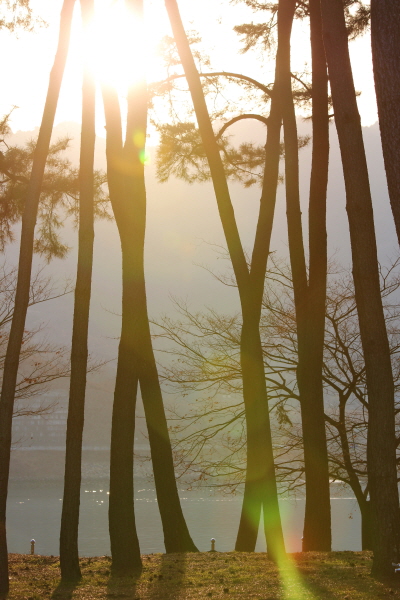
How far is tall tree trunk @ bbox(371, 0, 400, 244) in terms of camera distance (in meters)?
4.83

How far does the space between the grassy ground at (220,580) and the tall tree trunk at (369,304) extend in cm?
53

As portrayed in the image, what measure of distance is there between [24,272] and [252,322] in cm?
285

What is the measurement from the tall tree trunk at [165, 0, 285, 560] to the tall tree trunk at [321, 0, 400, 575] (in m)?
1.98

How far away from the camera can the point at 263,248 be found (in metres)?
9.65

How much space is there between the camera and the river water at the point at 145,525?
54.4 m

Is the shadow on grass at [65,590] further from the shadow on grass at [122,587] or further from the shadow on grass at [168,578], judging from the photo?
the shadow on grass at [168,578]

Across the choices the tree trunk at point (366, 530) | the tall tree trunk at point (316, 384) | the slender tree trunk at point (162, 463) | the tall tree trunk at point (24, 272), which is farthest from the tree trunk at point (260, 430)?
the tree trunk at point (366, 530)

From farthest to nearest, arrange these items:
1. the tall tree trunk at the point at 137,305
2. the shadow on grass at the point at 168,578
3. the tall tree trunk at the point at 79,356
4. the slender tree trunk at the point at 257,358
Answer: the slender tree trunk at the point at 257,358 → the tall tree trunk at the point at 137,305 → the tall tree trunk at the point at 79,356 → the shadow on grass at the point at 168,578

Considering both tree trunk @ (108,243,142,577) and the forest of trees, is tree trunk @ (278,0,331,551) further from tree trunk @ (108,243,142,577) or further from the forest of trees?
tree trunk @ (108,243,142,577)

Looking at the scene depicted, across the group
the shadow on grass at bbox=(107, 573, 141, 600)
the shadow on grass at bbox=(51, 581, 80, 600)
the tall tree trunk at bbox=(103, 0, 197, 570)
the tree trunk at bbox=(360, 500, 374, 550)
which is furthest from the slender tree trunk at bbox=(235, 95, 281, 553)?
the tree trunk at bbox=(360, 500, 374, 550)

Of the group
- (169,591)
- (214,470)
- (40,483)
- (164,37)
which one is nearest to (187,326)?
(214,470)

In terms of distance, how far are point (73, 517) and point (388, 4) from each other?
540 centimetres

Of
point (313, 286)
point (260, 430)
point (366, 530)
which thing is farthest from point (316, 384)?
point (366, 530)

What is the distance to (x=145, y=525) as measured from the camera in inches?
2884
